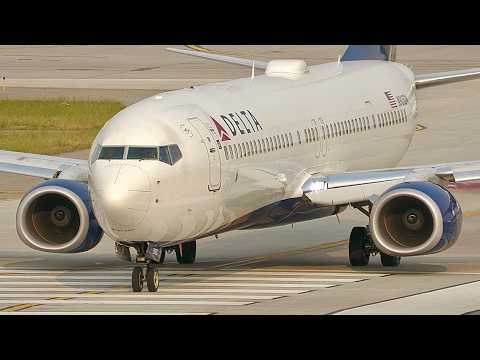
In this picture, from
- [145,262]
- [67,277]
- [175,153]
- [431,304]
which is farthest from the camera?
[67,277]

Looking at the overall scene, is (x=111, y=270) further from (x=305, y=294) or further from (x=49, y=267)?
(x=305, y=294)

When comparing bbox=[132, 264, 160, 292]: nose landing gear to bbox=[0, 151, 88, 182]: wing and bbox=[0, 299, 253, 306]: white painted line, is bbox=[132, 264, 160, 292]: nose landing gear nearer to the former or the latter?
bbox=[0, 299, 253, 306]: white painted line

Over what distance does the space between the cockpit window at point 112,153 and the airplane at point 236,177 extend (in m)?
0.03

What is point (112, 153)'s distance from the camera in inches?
1281

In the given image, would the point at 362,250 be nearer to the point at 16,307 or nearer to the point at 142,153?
the point at 142,153

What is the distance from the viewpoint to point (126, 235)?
32281 millimetres

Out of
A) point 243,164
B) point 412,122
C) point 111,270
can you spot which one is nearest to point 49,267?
point 111,270

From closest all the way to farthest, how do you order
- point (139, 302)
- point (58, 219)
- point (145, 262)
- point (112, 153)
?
point (112, 153) → point (139, 302) → point (145, 262) → point (58, 219)

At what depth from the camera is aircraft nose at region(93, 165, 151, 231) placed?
31.6 metres

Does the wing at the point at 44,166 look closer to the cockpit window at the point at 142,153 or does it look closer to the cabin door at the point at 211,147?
the cabin door at the point at 211,147

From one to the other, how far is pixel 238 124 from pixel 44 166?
5.79 metres

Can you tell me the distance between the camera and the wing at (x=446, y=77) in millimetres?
48119

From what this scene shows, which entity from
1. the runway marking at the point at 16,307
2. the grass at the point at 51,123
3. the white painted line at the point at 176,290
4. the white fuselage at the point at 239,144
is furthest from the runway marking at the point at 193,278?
the grass at the point at 51,123

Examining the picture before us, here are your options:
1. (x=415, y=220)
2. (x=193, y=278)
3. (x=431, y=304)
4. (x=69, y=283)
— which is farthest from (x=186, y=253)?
(x=431, y=304)
